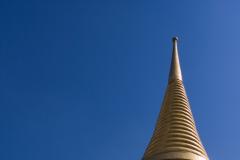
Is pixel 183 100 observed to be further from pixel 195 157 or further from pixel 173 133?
pixel 195 157

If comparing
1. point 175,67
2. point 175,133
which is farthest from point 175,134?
point 175,67

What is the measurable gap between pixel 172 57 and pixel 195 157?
1058cm

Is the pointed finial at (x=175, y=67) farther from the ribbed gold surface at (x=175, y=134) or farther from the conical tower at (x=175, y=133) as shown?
the ribbed gold surface at (x=175, y=134)

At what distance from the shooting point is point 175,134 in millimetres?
22062

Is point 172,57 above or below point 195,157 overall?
above

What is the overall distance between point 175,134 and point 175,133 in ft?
0.29

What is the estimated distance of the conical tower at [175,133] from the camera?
20.7 meters

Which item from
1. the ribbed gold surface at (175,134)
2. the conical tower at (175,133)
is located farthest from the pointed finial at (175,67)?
the ribbed gold surface at (175,134)

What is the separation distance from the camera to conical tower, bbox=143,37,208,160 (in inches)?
815

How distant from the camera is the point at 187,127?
2289cm

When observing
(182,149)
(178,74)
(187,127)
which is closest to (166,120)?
(187,127)

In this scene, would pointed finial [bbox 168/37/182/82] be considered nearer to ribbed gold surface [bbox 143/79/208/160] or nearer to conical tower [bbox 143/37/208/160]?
conical tower [bbox 143/37/208/160]

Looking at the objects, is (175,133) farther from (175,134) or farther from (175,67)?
(175,67)

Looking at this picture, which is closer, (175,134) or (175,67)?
(175,134)
